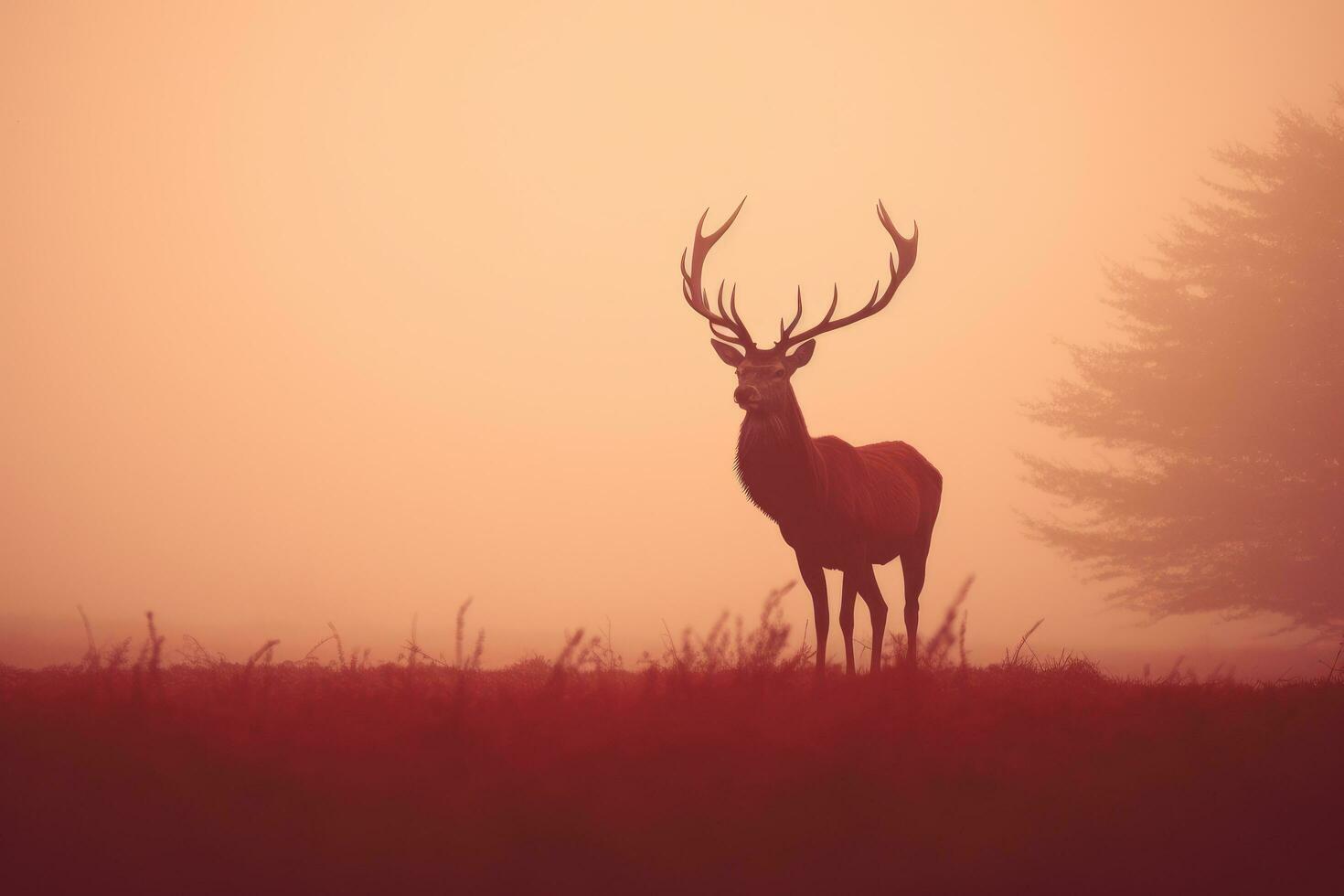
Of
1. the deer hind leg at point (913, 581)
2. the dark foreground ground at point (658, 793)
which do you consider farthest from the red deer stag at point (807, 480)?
the dark foreground ground at point (658, 793)

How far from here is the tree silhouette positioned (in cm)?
2106

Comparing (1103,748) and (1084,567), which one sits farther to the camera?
(1084,567)

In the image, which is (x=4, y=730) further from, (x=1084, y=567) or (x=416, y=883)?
(x=1084, y=567)

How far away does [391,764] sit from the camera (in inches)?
181

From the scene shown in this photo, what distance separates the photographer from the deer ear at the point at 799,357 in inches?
379

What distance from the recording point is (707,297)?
1074 centimetres

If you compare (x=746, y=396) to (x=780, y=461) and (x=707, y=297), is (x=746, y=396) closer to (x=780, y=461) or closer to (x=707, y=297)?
(x=780, y=461)

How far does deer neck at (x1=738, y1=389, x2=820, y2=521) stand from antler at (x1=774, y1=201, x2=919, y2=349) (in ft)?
1.77

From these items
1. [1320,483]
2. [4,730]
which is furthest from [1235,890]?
[1320,483]

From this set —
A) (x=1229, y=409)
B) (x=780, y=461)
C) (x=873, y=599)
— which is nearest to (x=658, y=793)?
(x=780, y=461)

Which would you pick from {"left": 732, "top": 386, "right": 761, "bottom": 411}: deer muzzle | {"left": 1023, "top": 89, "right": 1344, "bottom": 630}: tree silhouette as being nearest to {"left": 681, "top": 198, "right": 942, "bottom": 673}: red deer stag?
{"left": 732, "top": 386, "right": 761, "bottom": 411}: deer muzzle

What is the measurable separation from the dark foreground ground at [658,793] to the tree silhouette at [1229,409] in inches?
660

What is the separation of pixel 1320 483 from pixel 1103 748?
17870 mm

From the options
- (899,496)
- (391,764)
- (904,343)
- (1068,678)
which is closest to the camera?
(391,764)
